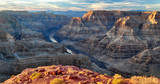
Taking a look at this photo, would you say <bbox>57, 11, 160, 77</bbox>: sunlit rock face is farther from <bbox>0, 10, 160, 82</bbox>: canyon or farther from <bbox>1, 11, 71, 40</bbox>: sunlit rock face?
<bbox>1, 11, 71, 40</bbox>: sunlit rock face

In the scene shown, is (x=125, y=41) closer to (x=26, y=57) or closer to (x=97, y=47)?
(x=97, y=47)

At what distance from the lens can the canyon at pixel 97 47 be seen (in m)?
44.4

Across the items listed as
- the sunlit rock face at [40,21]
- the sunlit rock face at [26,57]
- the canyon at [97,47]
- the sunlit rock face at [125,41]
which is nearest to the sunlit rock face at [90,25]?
the canyon at [97,47]

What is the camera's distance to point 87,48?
285ft

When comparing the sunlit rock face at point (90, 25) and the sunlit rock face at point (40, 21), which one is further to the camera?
the sunlit rock face at point (40, 21)

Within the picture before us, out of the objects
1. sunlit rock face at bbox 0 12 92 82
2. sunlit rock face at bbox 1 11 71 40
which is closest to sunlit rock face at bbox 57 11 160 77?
sunlit rock face at bbox 0 12 92 82

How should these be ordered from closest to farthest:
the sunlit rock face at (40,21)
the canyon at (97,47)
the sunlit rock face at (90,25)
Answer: the canyon at (97,47) → the sunlit rock face at (90,25) → the sunlit rock face at (40,21)

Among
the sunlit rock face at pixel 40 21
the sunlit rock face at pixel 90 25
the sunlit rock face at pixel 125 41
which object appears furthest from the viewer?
the sunlit rock face at pixel 40 21

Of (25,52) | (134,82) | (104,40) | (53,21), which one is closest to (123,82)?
(134,82)

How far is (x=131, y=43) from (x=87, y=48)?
24.6 meters

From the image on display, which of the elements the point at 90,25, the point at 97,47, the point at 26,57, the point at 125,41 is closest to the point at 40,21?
the point at 90,25

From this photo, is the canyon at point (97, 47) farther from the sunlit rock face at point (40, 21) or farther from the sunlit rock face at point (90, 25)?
the sunlit rock face at point (40, 21)

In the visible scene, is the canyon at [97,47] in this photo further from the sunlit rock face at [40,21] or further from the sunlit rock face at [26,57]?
the sunlit rock face at [40,21]

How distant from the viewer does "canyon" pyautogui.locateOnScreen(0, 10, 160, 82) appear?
146ft
